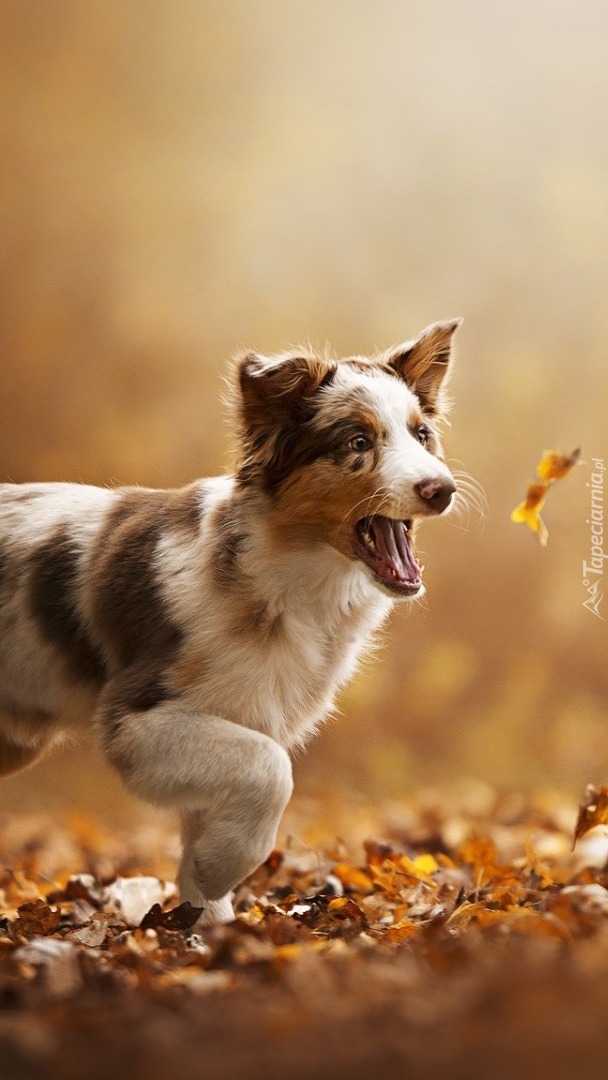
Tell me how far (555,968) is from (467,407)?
4706 mm

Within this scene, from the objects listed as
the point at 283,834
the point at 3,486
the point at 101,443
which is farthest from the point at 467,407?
the point at 3,486

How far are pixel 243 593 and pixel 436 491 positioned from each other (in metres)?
0.69

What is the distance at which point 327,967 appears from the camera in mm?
2395

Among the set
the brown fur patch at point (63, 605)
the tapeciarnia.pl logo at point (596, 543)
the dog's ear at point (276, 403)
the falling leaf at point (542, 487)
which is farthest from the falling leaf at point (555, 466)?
the tapeciarnia.pl logo at point (596, 543)

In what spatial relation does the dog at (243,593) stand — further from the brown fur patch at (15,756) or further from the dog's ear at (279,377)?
the brown fur patch at (15,756)

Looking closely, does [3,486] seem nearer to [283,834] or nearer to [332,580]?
[332,580]

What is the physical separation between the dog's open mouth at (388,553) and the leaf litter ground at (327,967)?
96 cm

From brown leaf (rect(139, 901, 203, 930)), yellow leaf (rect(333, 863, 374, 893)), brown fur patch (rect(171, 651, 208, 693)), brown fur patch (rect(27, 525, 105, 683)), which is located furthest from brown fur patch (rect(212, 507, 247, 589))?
yellow leaf (rect(333, 863, 374, 893))

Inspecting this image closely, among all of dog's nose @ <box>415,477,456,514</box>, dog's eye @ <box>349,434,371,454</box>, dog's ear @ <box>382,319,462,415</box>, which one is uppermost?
dog's ear @ <box>382,319,462,415</box>

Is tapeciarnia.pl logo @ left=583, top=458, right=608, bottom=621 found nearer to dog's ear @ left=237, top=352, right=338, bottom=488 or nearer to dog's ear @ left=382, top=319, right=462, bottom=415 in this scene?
dog's ear @ left=382, top=319, right=462, bottom=415

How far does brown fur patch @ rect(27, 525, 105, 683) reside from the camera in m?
3.60

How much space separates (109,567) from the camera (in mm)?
3564

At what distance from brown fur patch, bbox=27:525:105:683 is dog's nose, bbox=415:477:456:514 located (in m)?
1.20

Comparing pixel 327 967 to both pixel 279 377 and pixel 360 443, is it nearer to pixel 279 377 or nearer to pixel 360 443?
pixel 360 443
